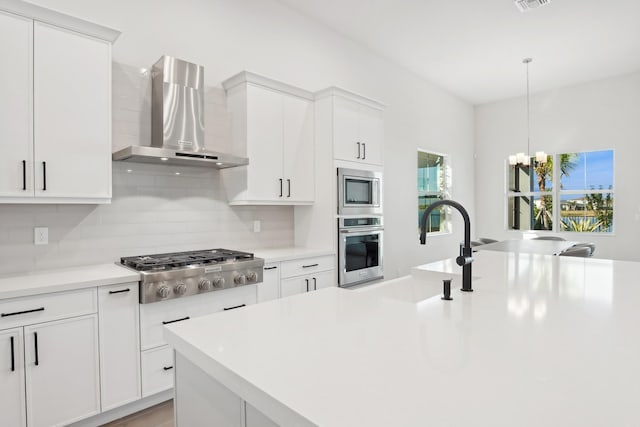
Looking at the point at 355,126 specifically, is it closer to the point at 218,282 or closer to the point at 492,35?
the point at 218,282

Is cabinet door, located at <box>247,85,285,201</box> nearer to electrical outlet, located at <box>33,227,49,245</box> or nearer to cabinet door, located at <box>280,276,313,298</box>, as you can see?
cabinet door, located at <box>280,276,313,298</box>

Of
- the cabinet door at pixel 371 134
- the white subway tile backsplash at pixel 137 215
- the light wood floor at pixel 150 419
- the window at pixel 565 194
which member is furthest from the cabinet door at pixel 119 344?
the window at pixel 565 194

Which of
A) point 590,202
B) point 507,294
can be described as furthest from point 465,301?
point 590,202

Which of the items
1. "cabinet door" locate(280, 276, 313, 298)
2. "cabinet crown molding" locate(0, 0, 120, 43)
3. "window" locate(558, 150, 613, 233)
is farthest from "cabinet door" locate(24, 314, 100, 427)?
"window" locate(558, 150, 613, 233)

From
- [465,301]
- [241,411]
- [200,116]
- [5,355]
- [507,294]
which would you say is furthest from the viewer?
[200,116]

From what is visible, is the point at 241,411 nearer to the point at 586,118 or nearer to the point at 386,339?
the point at 386,339

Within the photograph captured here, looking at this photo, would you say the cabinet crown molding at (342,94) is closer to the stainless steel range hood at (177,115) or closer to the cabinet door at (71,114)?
the stainless steel range hood at (177,115)

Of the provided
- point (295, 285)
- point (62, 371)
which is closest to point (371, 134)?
point (295, 285)

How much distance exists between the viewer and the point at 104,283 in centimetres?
215

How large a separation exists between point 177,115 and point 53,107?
76 cm

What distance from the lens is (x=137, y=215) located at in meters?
2.86

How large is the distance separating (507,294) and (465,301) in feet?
0.81

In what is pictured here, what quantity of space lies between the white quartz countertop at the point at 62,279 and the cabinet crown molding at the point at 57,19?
1489mm

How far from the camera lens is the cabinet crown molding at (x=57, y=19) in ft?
6.77
